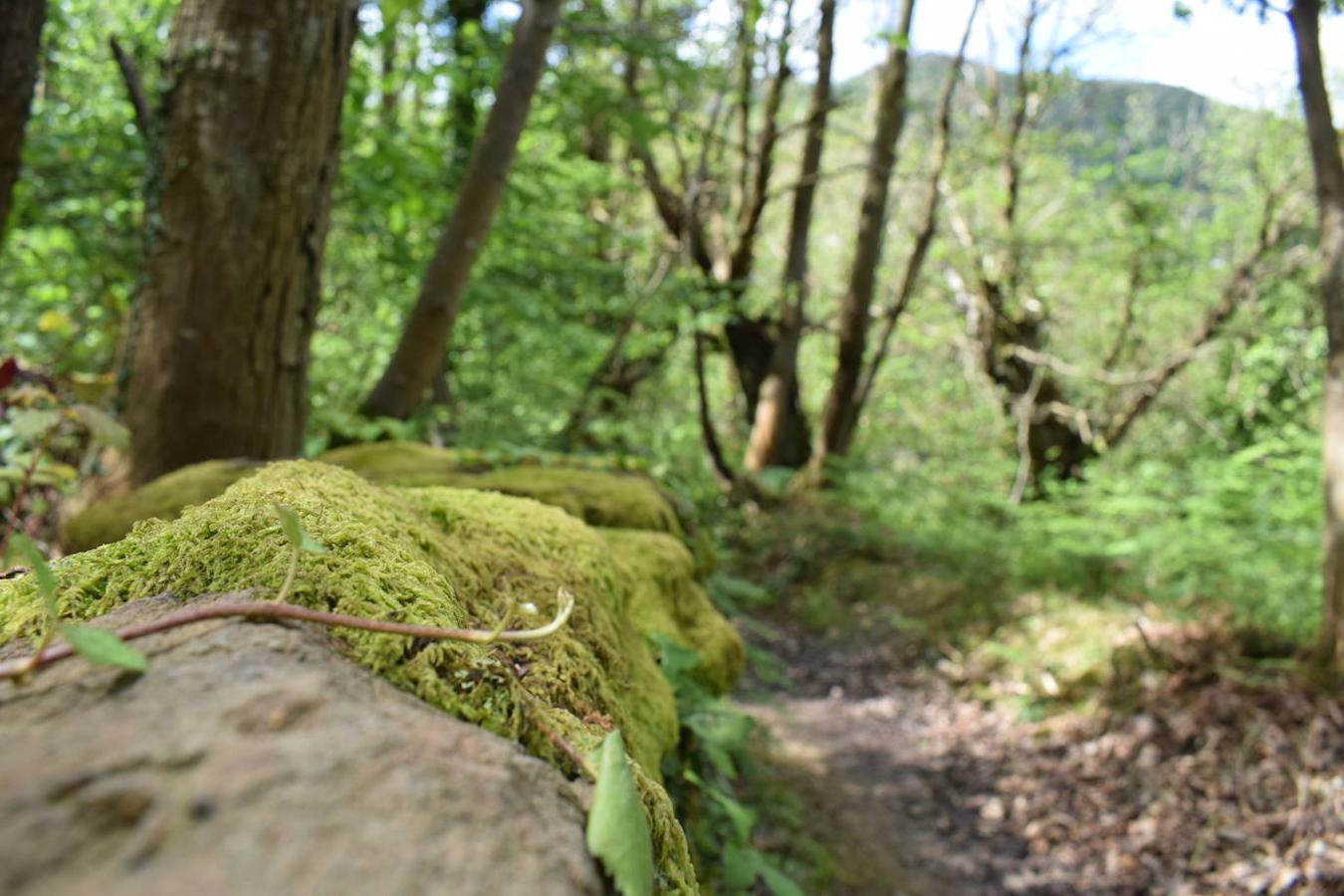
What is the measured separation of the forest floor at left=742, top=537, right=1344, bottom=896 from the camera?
4.27 meters

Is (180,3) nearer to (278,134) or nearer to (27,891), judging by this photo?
(278,134)

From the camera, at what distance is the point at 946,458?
43.6ft

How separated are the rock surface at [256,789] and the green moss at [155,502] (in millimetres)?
2021

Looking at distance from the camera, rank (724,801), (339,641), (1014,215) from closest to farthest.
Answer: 1. (339,641)
2. (724,801)
3. (1014,215)

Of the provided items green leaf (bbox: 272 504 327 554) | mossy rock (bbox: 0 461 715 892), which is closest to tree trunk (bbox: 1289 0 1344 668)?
mossy rock (bbox: 0 461 715 892)

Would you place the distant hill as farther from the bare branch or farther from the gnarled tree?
the bare branch

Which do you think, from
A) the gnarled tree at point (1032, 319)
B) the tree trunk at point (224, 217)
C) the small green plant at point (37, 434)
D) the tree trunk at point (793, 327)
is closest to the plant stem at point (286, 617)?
the small green plant at point (37, 434)

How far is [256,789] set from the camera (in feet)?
1.82

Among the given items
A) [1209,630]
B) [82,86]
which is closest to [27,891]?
[1209,630]

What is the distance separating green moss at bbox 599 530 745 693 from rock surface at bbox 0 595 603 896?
1399 millimetres

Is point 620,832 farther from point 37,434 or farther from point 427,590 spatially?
point 37,434

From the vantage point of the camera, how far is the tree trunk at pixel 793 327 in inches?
406

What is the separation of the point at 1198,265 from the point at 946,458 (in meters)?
4.76

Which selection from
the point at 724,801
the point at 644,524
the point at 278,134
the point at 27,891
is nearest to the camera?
the point at 27,891
